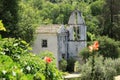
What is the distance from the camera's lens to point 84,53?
39.4 metres

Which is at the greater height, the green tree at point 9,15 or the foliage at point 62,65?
the green tree at point 9,15

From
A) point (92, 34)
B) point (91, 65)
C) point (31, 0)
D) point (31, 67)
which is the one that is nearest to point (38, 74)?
point (31, 67)

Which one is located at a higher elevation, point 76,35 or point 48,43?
point 76,35

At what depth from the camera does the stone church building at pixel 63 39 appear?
39.7 metres

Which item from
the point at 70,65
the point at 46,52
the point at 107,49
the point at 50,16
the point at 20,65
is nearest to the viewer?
the point at 20,65

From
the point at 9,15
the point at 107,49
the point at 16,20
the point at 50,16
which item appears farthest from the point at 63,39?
the point at 50,16

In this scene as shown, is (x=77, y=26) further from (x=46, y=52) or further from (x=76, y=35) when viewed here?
(x=46, y=52)

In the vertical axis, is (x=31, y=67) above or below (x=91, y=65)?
above

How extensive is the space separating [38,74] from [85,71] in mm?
19848

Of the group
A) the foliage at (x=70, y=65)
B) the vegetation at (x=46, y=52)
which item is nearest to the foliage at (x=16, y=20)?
the vegetation at (x=46, y=52)

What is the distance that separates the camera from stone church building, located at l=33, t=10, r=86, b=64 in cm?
3972

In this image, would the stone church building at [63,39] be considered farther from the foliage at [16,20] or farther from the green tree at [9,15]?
the green tree at [9,15]

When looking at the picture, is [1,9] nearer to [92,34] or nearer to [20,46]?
[92,34]

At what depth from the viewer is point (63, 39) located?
41844 millimetres
